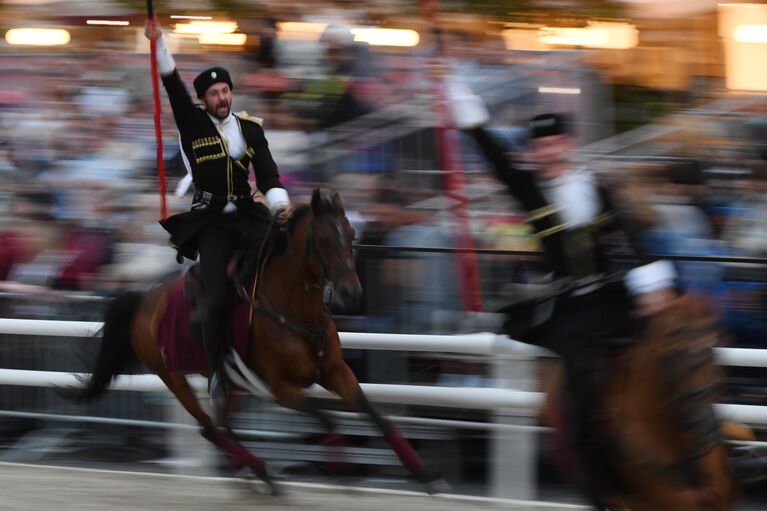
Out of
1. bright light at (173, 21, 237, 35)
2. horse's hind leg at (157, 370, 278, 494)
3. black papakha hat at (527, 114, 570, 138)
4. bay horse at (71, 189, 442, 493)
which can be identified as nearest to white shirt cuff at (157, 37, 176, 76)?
bay horse at (71, 189, 442, 493)

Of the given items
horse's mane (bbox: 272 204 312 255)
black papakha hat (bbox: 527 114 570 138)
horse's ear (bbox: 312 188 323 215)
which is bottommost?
horse's mane (bbox: 272 204 312 255)

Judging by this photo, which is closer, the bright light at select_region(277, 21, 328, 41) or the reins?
the reins

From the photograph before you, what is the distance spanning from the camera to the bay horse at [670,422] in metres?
4.52

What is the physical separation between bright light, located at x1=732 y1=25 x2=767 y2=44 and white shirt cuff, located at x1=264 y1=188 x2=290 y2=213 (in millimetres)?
3707

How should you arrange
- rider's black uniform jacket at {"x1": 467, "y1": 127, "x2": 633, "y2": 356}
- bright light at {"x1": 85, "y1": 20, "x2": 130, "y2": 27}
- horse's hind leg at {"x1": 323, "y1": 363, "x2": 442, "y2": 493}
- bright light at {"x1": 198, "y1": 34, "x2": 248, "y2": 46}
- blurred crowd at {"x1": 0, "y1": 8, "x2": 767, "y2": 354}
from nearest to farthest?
rider's black uniform jacket at {"x1": 467, "y1": 127, "x2": 633, "y2": 356} → horse's hind leg at {"x1": 323, "y1": 363, "x2": 442, "y2": 493} → blurred crowd at {"x1": 0, "y1": 8, "x2": 767, "y2": 354} → bright light at {"x1": 198, "y1": 34, "x2": 248, "y2": 46} → bright light at {"x1": 85, "y1": 20, "x2": 130, "y2": 27}

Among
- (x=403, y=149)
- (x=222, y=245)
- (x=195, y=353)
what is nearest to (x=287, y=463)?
(x=195, y=353)

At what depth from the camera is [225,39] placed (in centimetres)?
1016

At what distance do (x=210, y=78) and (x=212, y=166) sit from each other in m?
0.49

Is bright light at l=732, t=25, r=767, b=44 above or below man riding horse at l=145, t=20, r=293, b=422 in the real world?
above

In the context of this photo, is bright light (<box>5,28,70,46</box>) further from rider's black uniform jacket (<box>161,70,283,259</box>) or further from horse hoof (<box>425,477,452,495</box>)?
horse hoof (<box>425,477,452,495</box>)

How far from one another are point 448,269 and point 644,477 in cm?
345

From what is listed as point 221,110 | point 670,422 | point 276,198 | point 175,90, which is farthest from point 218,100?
point 670,422

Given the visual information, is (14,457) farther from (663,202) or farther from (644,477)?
(644,477)

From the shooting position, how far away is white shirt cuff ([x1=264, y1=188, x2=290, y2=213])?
7316 mm
